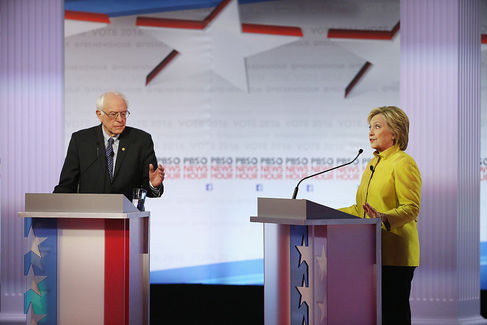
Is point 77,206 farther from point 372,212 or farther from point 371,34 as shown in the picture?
point 371,34

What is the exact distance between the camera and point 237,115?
612 centimetres

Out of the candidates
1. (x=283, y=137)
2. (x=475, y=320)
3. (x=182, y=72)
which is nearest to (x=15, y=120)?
(x=182, y=72)

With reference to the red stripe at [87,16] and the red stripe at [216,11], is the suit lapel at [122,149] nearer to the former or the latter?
the red stripe at [216,11]

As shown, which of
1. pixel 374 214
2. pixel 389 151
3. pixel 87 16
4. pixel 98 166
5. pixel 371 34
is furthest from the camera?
pixel 87 16

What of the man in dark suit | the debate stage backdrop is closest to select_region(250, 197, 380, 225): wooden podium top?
the man in dark suit

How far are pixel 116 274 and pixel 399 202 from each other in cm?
137

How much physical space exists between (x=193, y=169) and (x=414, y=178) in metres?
3.44

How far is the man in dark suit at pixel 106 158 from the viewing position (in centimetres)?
340

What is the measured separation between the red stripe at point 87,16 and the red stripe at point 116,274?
147 inches

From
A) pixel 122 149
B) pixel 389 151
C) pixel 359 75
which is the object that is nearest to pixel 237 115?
pixel 359 75

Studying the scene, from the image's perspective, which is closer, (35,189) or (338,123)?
(35,189)

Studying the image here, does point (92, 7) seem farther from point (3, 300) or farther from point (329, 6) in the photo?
point (3, 300)

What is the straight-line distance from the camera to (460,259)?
4359mm

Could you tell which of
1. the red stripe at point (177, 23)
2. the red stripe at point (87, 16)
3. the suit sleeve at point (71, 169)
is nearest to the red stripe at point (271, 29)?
the red stripe at point (177, 23)
